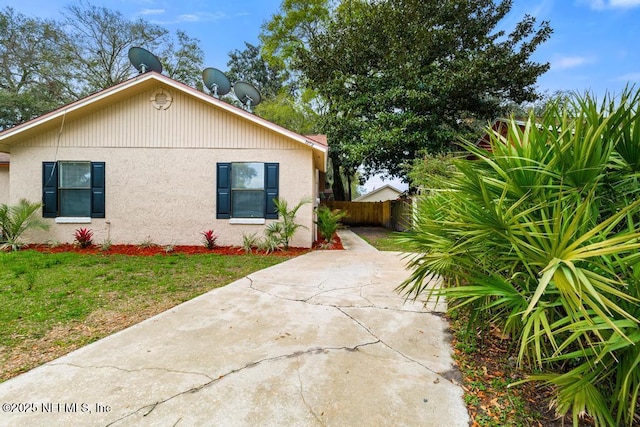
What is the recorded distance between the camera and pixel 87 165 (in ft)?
27.8

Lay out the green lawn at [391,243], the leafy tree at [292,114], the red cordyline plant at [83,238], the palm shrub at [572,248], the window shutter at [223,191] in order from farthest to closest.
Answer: the leafy tree at [292,114]
the window shutter at [223,191]
the red cordyline plant at [83,238]
the green lawn at [391,243]
the palm shrub at [572,248]

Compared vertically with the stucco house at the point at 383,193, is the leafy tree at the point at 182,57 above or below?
above

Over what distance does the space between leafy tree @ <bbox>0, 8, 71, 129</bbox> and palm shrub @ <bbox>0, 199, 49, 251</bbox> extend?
14.9 meters

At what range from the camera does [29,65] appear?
19078 mm

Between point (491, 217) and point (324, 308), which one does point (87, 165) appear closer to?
point (324, 308)

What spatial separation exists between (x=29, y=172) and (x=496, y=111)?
1753cm

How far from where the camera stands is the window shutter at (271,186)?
27.9ft

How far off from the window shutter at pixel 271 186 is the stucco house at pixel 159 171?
0.03 meters

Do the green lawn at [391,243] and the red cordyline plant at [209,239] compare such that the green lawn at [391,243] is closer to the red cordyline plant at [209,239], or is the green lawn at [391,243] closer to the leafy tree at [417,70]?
the leafy tree at [417,70]

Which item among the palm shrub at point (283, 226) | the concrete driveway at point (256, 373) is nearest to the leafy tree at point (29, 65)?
the palm shrub at point (283, 226)

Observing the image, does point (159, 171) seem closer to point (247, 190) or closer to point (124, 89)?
point (124, 89)

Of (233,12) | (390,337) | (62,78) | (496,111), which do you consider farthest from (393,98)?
(62,78)

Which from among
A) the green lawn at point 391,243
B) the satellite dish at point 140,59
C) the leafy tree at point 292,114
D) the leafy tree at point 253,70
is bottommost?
the green lawn at point 391,243

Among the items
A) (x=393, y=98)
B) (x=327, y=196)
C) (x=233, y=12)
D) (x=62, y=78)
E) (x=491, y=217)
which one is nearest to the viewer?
(x=491, y=217)
